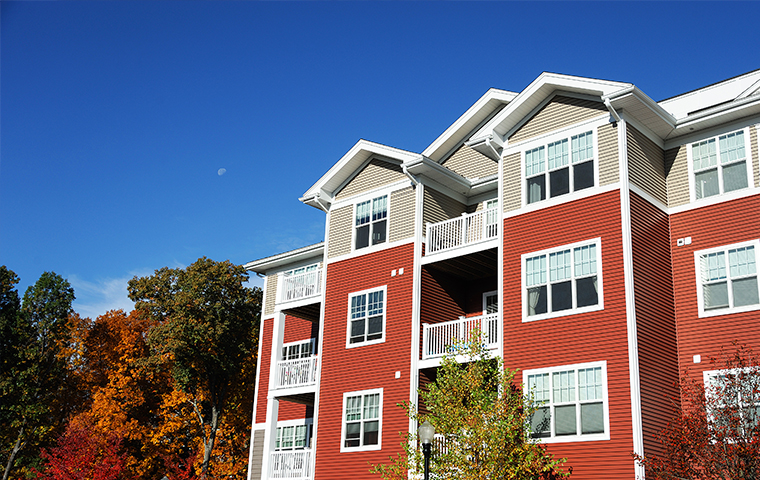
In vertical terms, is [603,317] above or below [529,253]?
below

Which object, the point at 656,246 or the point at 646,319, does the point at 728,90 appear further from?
the point at 646,319

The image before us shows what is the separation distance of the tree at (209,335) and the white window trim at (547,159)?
22.3 metres

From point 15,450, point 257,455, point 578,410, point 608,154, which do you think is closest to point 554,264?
point 608,154

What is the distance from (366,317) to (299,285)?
504 cm

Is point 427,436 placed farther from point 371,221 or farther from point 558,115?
point 371,221

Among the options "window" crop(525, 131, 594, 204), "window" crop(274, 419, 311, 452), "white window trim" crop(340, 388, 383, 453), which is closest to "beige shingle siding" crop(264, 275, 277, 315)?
"window" crop(274, 419, 311, 452)

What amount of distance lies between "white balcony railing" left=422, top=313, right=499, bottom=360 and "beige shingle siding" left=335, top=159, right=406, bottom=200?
19.1ft

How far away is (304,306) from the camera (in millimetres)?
30312

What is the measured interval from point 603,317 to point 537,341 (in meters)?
2.01

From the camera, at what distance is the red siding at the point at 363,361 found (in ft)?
81.0

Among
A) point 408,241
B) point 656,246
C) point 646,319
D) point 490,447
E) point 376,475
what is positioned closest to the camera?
point 490,447

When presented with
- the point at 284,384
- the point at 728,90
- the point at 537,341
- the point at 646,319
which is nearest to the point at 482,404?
the point at 537,341

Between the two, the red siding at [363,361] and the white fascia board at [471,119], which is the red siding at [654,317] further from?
the white fascia board at [471,119]

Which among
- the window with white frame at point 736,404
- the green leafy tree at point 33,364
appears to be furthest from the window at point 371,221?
the green leafy tree at point 33,364
